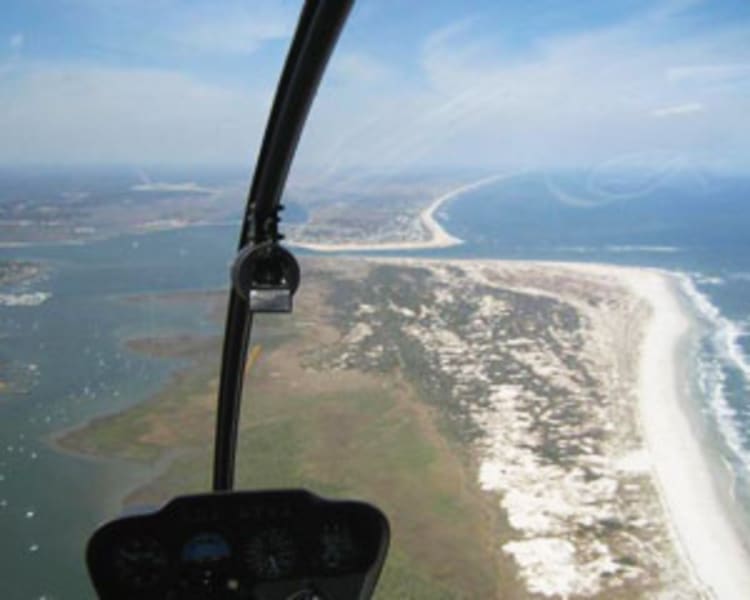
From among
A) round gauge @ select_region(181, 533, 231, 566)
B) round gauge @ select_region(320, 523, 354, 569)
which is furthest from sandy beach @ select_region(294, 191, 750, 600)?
Result: round gauge @ select_region(181, 533, 231, 566)

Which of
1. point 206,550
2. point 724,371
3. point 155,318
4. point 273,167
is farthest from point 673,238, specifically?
point 206,550

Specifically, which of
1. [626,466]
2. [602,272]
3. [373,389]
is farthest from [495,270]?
[626,466]

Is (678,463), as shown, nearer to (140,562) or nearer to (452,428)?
(452,428)

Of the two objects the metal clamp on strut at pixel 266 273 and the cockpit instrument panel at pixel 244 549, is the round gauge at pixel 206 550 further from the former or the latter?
the metal clamp on strut at pixel 266 273

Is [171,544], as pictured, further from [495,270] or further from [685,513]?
[495,270]

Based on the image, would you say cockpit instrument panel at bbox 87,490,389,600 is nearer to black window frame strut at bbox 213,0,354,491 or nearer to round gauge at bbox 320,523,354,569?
round gauge at bbox 320,523,354,569

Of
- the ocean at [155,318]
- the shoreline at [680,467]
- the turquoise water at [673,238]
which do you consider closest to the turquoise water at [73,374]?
the ocean at [155,318]
